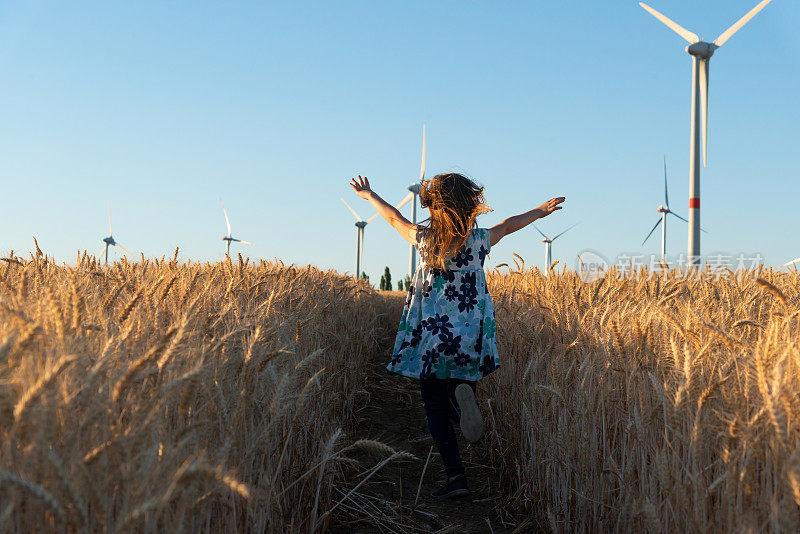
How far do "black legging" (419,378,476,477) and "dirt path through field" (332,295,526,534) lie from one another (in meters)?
0.30

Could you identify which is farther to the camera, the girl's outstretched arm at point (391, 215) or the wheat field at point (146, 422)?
the girl's outstretched arm at point (391, 215)

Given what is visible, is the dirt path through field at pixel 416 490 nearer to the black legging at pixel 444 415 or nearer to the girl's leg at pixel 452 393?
the black legging at pixel 444 415

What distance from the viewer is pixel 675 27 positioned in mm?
19406

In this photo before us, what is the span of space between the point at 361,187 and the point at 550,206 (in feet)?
5.41

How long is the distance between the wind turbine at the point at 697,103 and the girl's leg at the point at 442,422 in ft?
47.9

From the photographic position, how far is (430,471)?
4.93 m

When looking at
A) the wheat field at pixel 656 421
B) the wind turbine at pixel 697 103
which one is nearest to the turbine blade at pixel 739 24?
the wind turbine at pixel 697 103

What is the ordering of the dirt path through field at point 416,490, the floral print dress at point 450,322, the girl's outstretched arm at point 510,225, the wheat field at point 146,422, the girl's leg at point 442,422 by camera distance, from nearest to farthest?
Result: the wheat field at point 146,422 → the dirt path through field at point 416,490 → the girl's leg at point 442,422 → the floral print dress at point 450,322 → the girl's outstretched arm at point 510,225

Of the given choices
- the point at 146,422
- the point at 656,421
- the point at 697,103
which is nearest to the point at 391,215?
the point at 656,421

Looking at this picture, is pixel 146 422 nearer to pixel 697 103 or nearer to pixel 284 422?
pixel 284 422

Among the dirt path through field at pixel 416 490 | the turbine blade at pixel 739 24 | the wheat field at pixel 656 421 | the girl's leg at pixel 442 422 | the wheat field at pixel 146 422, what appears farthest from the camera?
the turbine blade at pixel 739 24

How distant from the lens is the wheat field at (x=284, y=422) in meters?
1.81

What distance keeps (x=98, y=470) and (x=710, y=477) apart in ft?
8.37

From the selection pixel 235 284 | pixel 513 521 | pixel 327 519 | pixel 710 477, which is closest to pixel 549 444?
pixel 513 521
